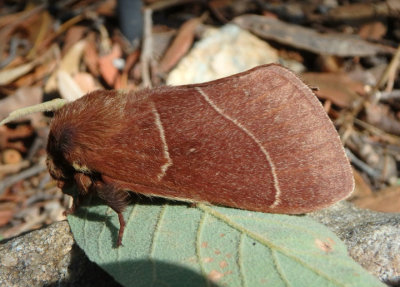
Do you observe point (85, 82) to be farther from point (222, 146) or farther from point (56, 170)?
point (222, 146)

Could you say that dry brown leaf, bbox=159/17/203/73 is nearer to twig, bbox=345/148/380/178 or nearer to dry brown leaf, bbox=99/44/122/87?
dry brown leaf, bbox=99/44/122/87

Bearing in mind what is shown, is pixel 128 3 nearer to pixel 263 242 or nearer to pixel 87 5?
pixel 87 5

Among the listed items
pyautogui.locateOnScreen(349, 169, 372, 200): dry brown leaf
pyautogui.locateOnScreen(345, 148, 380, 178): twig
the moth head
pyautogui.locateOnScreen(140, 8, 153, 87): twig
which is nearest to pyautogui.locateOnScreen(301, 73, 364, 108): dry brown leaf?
pyautogui.locateOnScreen(345, 148, 380, 178): twig

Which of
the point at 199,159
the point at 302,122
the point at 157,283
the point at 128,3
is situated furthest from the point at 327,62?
the point at 157,283

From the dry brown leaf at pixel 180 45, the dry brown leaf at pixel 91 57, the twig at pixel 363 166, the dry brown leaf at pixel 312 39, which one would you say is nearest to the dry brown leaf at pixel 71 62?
the dry brown leaf at pixel 91 57

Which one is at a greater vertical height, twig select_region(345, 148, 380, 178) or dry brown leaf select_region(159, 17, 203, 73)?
dry brown leaf select_region(159, 17, 203, 73)

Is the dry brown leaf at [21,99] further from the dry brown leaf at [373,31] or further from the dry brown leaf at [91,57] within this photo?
the dry brown leaf at [373,31]
